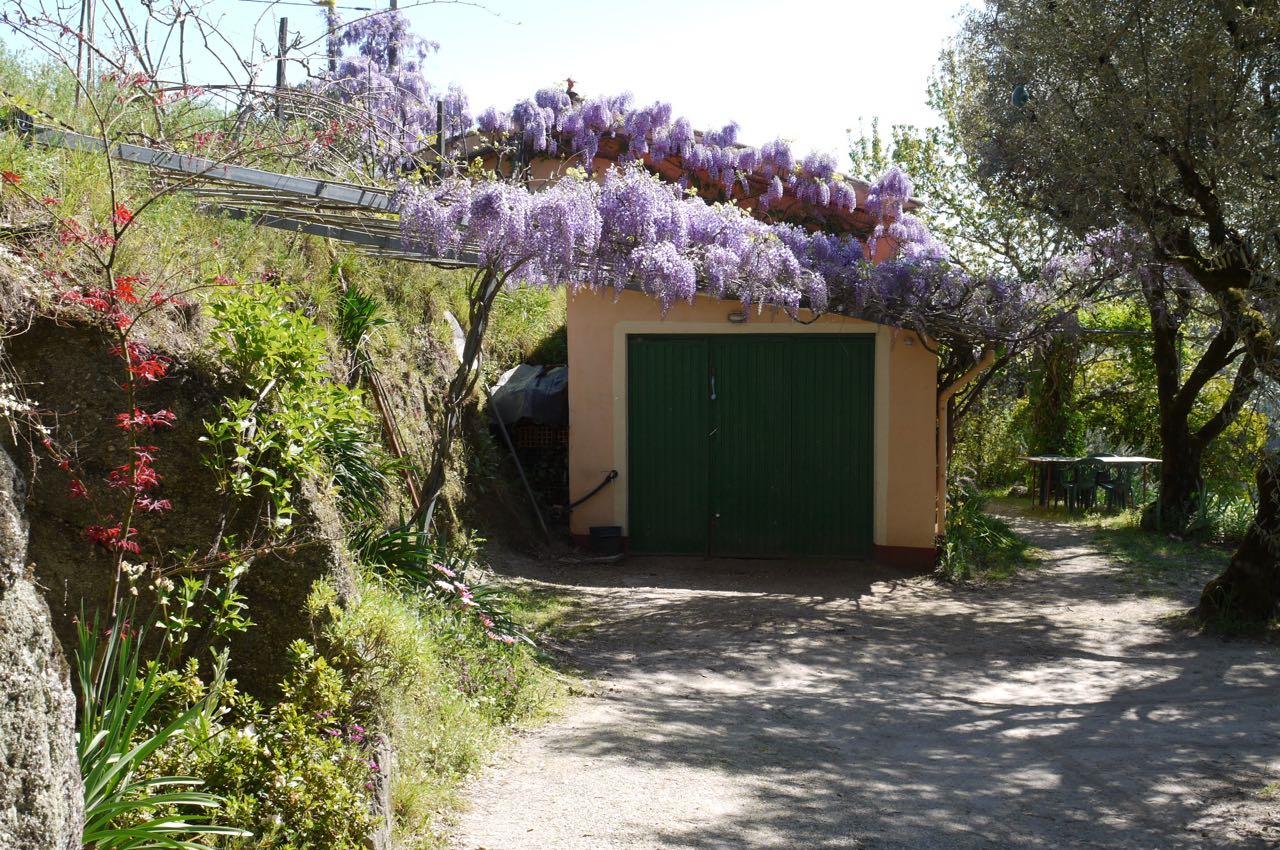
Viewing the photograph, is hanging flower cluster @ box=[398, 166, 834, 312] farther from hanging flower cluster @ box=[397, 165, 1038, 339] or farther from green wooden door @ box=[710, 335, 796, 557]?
green wooden door @ box=[710, 335, 796, 557]

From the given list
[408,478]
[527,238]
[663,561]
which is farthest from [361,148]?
[663,561]

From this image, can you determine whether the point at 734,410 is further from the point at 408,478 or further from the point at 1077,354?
the point at 1077,354

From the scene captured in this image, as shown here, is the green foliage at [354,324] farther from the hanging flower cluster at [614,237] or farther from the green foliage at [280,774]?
the green foliage at [280,774]

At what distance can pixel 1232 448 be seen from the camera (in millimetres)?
13062

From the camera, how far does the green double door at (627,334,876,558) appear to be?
10.2 metres

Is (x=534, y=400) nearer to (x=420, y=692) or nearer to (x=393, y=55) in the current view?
(x=393, y=55)

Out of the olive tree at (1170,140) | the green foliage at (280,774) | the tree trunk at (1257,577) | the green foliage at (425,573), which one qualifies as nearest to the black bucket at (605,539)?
the green foliage at (425,573)

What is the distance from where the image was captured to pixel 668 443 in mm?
10492

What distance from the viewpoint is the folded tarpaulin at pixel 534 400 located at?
10.8 metres

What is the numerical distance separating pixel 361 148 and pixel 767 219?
5.68 m

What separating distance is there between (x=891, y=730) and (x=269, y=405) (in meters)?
3.46

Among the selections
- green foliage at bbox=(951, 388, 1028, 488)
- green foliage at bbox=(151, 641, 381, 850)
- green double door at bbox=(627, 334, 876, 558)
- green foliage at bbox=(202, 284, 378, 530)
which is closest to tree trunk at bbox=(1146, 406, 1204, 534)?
green foliage at bbox=(951, 388, 1028, 488)

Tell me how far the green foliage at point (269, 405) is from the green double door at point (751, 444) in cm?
620

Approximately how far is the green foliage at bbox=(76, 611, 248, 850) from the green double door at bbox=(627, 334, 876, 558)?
7.29 m
